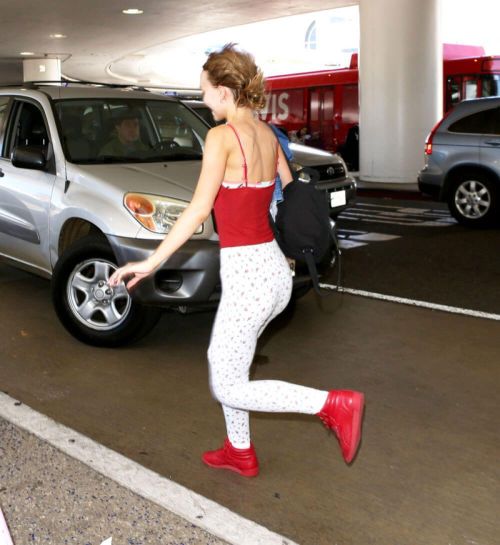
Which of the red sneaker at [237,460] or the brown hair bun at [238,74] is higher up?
the brown hair bun at [238,74]

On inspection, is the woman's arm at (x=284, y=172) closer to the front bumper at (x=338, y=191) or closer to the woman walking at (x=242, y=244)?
the woman walking at (x=242, y=244)

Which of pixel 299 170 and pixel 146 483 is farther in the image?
pixel 299 170

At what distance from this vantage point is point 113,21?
936 inches

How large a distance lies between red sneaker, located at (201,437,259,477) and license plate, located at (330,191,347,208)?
20.1 ft

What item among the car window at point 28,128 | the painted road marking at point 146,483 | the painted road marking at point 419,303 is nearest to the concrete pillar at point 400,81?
the painted road marking at point 419,303

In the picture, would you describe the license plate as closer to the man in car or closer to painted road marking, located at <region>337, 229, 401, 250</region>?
painted road marking, located at <region>337, 229, 401, 250</region>

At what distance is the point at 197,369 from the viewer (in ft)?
18.3

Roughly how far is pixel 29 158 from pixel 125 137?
0.86 m

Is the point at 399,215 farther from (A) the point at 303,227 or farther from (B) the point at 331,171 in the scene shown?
(A) the point at 303,227

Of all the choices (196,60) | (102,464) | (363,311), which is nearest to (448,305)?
(363,311)

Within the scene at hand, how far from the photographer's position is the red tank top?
11.4 feet

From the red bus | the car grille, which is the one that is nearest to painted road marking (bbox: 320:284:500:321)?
the car grille

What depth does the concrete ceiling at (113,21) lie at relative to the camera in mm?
20688

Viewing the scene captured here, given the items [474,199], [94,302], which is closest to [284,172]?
[94,302]
